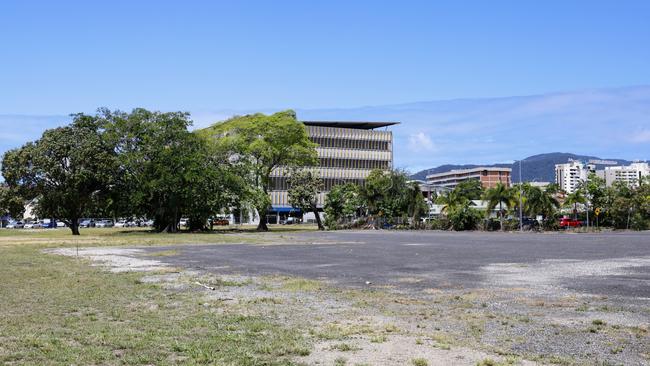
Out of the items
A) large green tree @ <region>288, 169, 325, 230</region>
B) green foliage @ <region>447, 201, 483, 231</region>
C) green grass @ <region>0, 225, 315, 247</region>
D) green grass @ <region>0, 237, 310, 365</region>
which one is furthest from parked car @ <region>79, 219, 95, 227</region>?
green grass @ <region>0, 237, 310, 365</region>

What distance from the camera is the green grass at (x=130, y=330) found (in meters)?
8.05

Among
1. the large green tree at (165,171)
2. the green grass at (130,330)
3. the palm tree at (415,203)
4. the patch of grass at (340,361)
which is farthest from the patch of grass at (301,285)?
the palm tree at (415,203)

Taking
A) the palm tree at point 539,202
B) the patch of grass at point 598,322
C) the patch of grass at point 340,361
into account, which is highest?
the palm tree at point 539,202

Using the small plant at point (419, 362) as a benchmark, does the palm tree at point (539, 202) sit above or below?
A: above

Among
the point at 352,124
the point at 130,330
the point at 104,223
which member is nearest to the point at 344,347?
the point at 130,330

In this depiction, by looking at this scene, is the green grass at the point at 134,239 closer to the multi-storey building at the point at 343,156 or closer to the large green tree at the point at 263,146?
the large green tree at the point at 263,146

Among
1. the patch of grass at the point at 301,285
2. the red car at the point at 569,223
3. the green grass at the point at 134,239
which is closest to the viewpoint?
the patch of grass at the point at 301,285

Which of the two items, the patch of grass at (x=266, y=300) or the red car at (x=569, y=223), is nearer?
the patch of grass at (x=266, y=300)

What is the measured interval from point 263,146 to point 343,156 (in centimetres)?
5552

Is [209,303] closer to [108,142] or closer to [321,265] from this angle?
[321,265]

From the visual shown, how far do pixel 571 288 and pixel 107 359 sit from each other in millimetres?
10531

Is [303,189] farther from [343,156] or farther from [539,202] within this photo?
[343,156]

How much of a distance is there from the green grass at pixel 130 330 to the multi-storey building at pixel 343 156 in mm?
114562

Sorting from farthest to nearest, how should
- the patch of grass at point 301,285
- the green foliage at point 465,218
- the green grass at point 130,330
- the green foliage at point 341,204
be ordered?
the green foliage at point 341,204 < the green foliage at point 465,218 < the patch of grass at point 301,285 < the green grass at point 130,330
